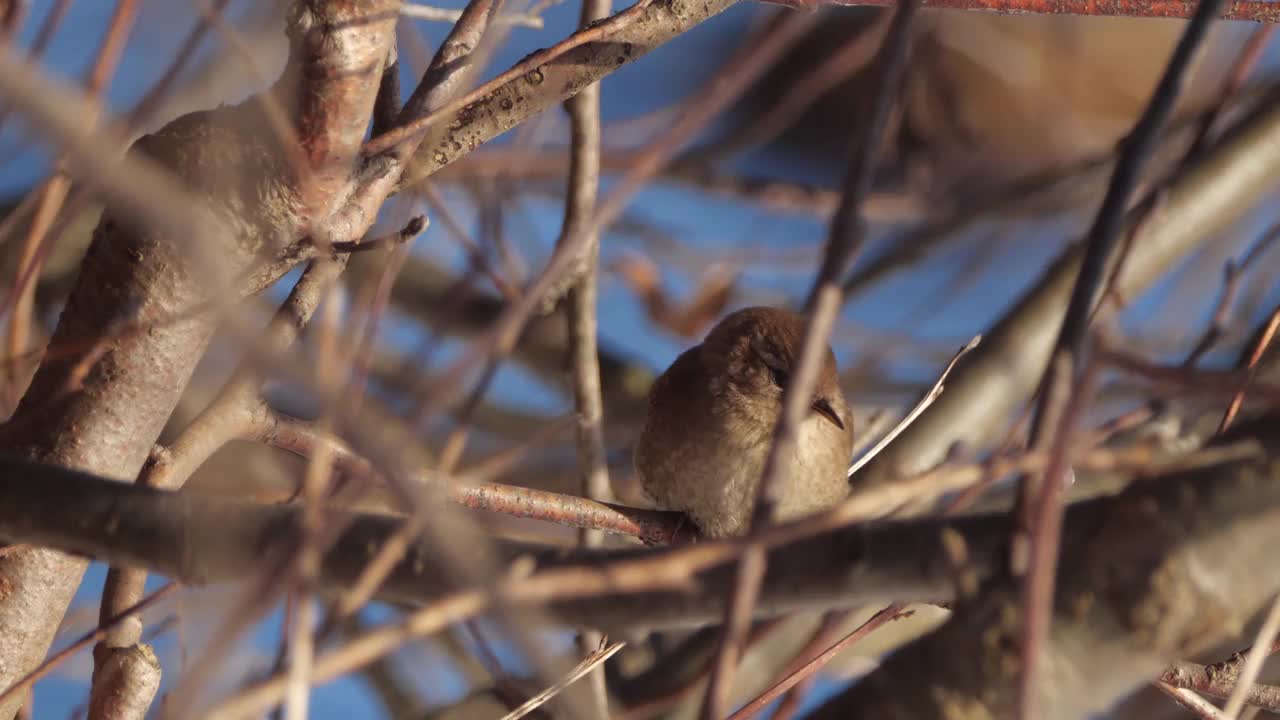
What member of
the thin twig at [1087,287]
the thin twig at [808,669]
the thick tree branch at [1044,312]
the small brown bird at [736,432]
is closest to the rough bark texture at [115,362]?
the thin twig at [808,669]

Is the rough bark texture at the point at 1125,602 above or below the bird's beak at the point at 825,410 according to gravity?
below

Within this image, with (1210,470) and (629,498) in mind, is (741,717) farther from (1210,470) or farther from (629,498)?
(629,498)

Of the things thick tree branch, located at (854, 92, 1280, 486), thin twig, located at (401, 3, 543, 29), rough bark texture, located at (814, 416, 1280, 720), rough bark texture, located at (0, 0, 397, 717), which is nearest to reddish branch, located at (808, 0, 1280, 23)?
thin twig, located at (401, 3, 543, 29)

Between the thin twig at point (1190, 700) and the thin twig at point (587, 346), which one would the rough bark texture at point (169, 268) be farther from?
the thin twig at point (1190, 700)

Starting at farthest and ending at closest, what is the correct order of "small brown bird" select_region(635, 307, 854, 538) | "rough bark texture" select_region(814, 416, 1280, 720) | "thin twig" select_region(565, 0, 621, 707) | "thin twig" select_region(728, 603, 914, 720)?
"small brown bird" select_region(635, 307, 854, 538) < "thin twig" select_region(565, 0, 621, 707) < "thin twig" select_region(728, 603, 914, 720) < "rough bark texture" select_region(814, 416, 1280, 720)

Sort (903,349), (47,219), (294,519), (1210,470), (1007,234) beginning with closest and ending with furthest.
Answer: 1. (1210,470)
2. (294,519)
3. (47,219)
4. (903,349)
5. (1007,234)

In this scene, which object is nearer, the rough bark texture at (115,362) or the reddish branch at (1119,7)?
the rough bark texture at (115,362)

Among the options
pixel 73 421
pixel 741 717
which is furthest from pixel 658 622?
pixel 73 421

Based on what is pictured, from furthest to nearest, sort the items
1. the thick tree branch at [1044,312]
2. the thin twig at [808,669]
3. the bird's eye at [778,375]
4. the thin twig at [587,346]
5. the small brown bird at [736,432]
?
the thick tree branch at [1044,312] < the bird's eye at [778,375] < the small brown bird at [736,432] < the thin twig at [587,346] < the thin twig at [808,669]

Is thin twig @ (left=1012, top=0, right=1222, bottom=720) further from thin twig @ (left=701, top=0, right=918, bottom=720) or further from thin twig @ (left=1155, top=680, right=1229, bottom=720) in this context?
thin twig @ (left=1155, top=680, right=1229, bottom=720)
